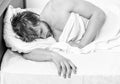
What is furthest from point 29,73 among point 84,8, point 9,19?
point 84,8

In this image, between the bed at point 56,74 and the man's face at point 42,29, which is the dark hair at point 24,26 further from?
the bed at point 56,74

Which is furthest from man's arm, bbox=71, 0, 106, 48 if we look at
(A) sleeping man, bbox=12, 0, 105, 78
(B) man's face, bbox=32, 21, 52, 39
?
(B) man's face, bbox=32, 21, 52, 39

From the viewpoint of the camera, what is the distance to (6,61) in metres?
1.56

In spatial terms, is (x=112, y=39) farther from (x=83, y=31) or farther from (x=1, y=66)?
(x=1, y=66)

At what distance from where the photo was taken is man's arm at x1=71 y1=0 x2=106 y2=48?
1679 mm

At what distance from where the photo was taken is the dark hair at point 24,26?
167 cm

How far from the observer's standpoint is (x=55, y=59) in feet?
5.00

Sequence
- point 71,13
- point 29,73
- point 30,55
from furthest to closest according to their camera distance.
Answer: point 71,13, point 30,55, point 29,73

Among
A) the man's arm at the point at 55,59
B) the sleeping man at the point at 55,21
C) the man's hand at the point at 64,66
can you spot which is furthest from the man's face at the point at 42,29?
the man's hand at the point at 64,66

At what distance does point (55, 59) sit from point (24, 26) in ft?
0.97

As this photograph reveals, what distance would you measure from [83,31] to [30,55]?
1.21 ft

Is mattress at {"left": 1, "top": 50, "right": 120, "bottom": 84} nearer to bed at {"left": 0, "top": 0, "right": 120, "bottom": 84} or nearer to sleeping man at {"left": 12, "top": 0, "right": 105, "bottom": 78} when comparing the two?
bed at {"left": 0, "top": 0, "right": 120, "bottom": 84}

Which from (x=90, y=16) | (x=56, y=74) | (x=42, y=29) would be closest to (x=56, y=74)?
(x=56, y=74)

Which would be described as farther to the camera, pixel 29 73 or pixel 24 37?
pixel 24 37
